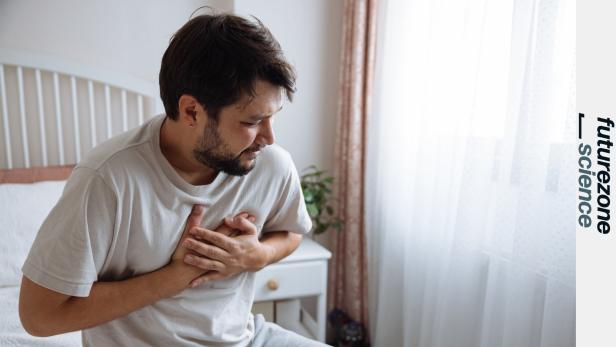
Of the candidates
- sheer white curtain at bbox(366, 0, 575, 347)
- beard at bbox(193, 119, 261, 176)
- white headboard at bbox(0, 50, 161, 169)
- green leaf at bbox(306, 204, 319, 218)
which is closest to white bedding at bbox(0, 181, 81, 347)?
white headboard at bbox(0, 50, 161, 169)

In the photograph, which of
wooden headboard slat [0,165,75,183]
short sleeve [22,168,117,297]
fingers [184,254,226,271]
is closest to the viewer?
short sleeve [22,168,117,297]

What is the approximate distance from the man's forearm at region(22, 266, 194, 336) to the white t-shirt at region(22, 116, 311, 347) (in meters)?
0.04

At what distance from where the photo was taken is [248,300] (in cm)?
105

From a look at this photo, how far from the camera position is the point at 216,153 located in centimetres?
84

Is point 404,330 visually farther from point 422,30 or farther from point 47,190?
point 47,190

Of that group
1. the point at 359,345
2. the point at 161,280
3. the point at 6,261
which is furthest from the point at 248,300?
the point at 359,345

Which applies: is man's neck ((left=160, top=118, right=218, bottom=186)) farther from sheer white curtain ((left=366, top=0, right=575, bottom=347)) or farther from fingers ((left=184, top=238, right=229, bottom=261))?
sheer white curtain ((left=366, top=0, right=575, bottom=347))

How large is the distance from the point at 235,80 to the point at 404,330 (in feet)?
4.25

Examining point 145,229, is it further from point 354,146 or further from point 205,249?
point 354,146

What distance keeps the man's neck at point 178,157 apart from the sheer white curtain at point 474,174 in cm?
85

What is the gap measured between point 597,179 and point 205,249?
30.9 inches

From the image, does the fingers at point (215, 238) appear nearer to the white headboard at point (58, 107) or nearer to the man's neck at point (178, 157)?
the man's neck at point (178, 157)

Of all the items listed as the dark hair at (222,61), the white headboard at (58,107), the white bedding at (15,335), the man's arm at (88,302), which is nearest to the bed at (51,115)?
the white headboard at (58,107)

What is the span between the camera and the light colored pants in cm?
108
